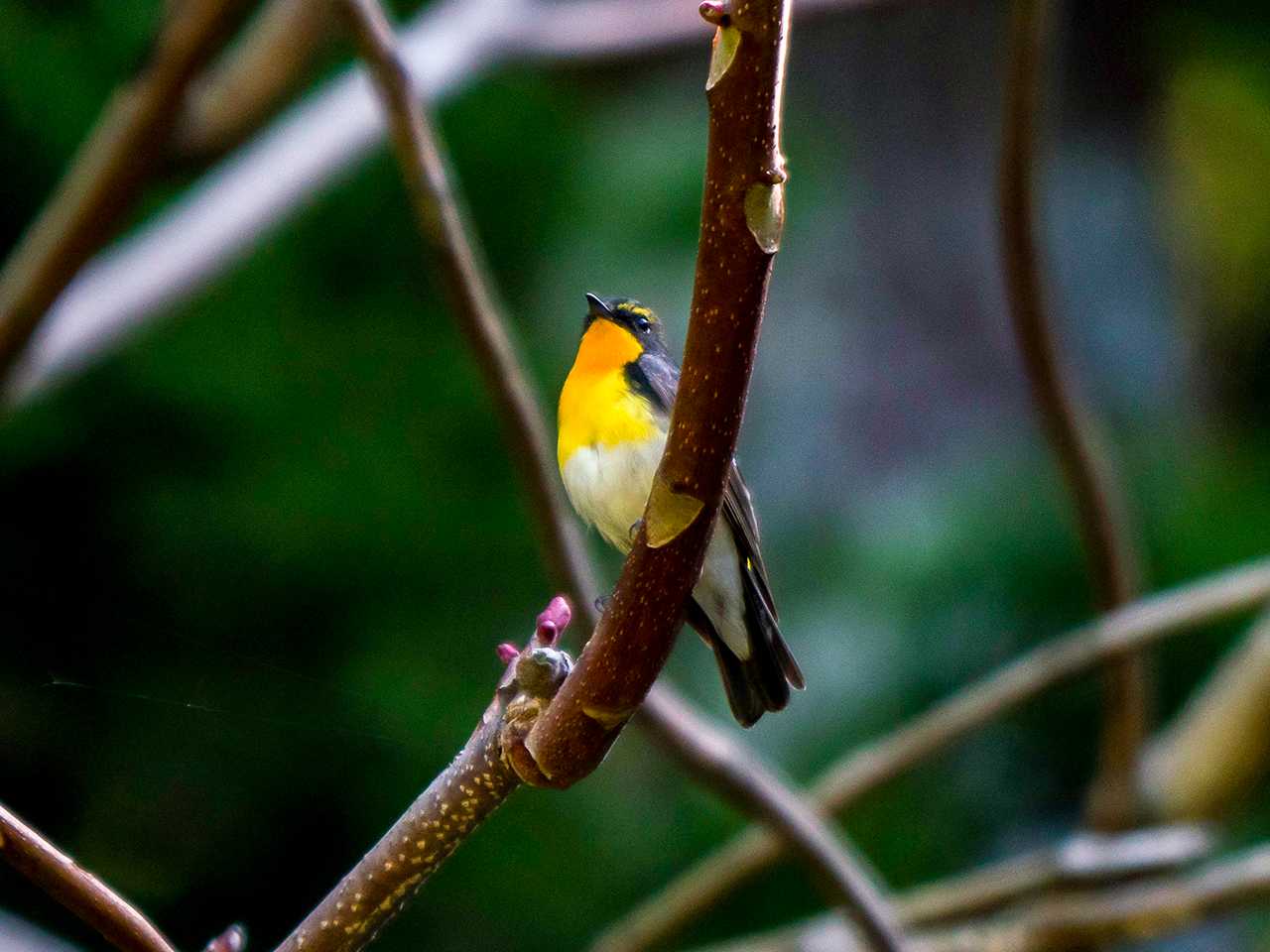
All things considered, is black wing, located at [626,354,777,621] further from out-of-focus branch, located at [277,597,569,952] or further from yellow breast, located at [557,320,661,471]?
out-of-focus branch, located at [277,597,569,952]

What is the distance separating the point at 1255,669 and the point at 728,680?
145 centimetres

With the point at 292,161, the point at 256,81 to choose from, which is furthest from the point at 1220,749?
the point at 256,81

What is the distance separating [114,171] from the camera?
177 centimetres

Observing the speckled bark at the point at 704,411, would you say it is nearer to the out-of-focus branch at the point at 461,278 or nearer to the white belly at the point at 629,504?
the white belly at the point at 629,504

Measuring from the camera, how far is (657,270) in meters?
2.70

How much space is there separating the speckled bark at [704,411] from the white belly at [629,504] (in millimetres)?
624

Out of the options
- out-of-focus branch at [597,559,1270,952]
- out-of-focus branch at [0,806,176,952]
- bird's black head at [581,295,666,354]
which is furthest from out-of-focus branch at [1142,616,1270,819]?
out-of-focus branch at [0,806,176,952]

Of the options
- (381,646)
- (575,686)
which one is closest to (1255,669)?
(381,646)

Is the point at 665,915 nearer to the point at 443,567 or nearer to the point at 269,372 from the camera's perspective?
the point at 443,567

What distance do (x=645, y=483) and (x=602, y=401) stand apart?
0.38ft

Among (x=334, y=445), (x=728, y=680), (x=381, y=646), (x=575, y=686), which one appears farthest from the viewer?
(x=334, y=445)

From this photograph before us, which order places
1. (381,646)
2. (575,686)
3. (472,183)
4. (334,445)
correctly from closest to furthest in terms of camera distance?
(575,686)
(381,646)
(334,445)
(472,183)

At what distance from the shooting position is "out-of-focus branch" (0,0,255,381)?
1736 mm

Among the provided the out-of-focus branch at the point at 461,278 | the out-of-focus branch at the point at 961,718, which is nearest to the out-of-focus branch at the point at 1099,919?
the out-of-focus branch at the point at 961,718
